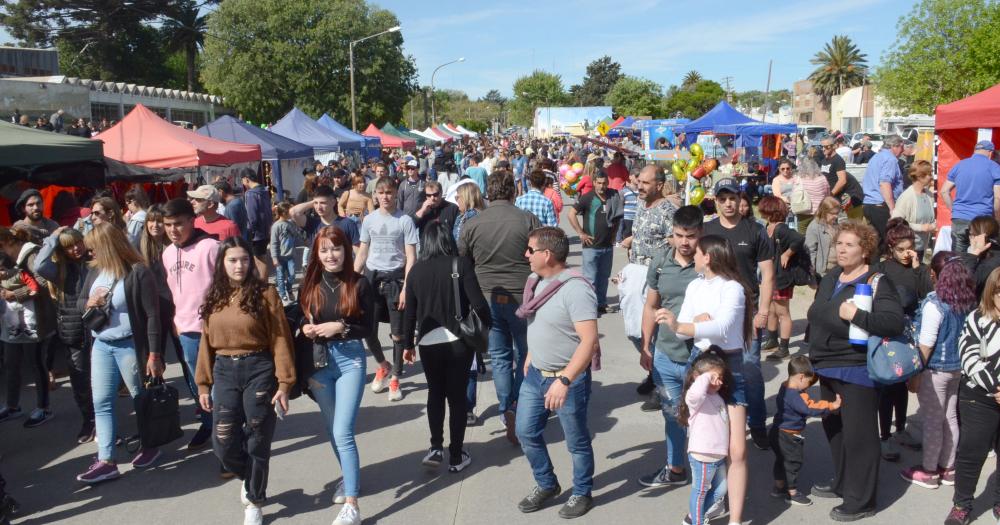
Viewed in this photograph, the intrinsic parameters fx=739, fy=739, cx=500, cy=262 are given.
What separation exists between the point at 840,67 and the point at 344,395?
7969 centimetres

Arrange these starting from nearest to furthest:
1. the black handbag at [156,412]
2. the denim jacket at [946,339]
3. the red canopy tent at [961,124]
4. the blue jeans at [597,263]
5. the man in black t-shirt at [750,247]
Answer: the denim jacket at [946,339]
the black handbag at [156,412]
the man in black t-shirt at [750,247]
the blue jeans at [597,263]
the red canopy tent at [961,124]

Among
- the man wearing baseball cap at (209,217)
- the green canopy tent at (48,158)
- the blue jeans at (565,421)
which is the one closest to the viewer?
the blue jeans at (565,421)

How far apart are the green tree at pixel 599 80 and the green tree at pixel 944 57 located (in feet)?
234

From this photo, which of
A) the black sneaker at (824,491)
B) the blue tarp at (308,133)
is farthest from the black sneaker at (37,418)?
the blue tarp at (308,133)

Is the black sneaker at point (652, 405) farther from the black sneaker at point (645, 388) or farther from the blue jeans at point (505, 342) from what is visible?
the blue jeans at point (505, 342)

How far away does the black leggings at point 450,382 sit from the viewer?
15.0ft

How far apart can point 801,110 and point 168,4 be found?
236 ft

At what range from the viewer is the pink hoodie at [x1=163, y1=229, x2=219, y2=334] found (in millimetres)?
4781

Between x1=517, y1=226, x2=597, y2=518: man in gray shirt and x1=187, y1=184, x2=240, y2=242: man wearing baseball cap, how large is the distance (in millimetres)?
3102

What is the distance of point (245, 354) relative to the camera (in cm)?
395

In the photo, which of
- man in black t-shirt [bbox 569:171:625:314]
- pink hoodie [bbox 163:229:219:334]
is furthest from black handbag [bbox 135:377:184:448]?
man in black t-shirt [bbox 569:171:625:314]

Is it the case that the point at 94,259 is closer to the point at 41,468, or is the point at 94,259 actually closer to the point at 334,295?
the point at 41,468

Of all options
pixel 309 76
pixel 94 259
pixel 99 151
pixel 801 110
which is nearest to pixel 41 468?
pixel 94 259

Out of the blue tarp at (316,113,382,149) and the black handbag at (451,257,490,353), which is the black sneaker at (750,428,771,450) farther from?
the blue tarp at (316,113,382,149)
